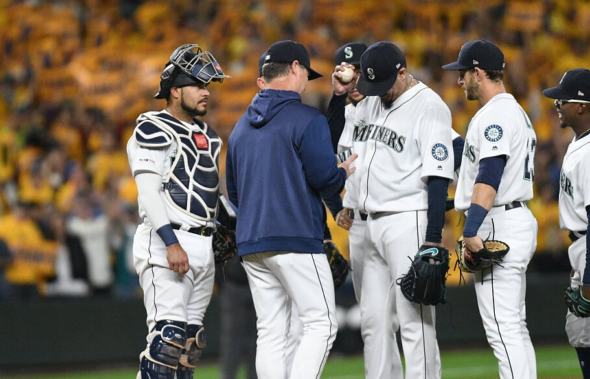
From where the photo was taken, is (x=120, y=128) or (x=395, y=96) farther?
(x=120, y=128)

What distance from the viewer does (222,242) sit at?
224 inches

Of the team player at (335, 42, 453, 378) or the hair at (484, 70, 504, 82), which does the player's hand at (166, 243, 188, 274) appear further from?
the hair at (484, 70, 504, 82)

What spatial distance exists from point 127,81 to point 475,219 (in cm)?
928

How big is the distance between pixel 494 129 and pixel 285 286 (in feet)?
4.98

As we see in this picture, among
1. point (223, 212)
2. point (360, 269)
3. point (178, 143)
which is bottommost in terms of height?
point (360, 269)

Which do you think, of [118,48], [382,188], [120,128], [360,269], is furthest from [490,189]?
[118,48]

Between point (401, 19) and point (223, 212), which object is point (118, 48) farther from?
point (223, 212)

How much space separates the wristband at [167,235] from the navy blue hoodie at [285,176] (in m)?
0.41

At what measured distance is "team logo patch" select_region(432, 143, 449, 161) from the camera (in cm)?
520

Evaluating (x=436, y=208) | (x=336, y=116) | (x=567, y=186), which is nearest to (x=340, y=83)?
(x=336, y=116)

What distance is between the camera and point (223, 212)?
223 inches

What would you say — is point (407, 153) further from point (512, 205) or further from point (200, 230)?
point (200, 230)

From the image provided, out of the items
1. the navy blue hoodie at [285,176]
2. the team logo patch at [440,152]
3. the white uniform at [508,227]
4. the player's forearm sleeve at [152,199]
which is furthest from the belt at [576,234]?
the player's forearm sleeve at [152,199]

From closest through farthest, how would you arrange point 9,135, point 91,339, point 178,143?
point 178,143, point 91,339, point 9,135
